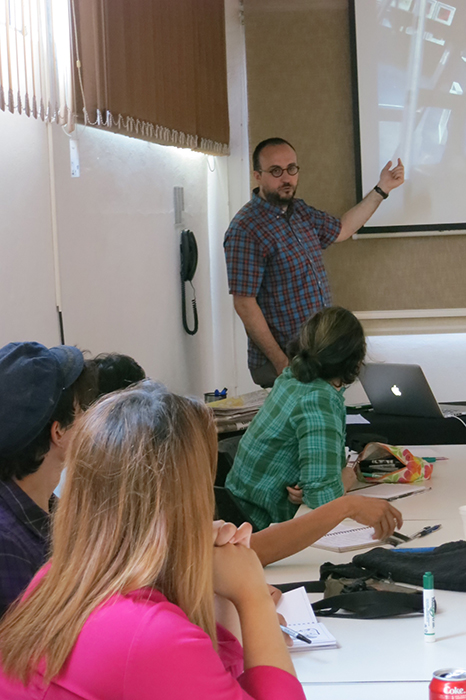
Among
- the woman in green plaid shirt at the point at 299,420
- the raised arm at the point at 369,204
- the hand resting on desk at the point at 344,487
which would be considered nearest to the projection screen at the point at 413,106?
the raised arm at the point at 369,204

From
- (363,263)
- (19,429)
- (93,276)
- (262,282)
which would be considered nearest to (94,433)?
A: (19,429)

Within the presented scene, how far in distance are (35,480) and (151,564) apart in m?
0.53

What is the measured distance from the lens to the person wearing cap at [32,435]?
127 cm

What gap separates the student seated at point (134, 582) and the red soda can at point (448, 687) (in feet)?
0.53

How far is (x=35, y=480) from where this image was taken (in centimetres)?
137

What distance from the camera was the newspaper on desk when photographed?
307 centimetres

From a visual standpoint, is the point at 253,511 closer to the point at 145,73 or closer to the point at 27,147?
the point at 27,147

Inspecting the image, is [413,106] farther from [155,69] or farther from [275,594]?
[275,594]

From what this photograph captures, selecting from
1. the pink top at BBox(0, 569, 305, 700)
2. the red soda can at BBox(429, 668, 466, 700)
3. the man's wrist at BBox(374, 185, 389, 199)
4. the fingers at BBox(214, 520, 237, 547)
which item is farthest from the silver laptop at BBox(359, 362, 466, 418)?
the pink top at BBox(0, 569, 305, 700)

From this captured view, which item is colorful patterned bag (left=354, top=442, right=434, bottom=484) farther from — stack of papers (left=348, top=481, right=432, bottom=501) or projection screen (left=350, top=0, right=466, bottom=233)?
projection screen (left=350, top=0, right=466, bottom=233)

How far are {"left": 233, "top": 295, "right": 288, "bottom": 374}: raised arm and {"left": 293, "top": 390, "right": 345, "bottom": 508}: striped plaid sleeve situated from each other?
157 centimetres

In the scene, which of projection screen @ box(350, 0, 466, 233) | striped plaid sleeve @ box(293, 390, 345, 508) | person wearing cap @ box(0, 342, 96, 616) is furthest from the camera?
projection screen @ box(350, 0, 466, 233)

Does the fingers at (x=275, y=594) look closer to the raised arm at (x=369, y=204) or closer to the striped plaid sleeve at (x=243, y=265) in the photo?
the striped plaid sleeve at (x=243, y=265)

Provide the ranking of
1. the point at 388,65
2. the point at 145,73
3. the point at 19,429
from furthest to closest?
the point at 388,65, the point at 145,73, the point at 19,429
